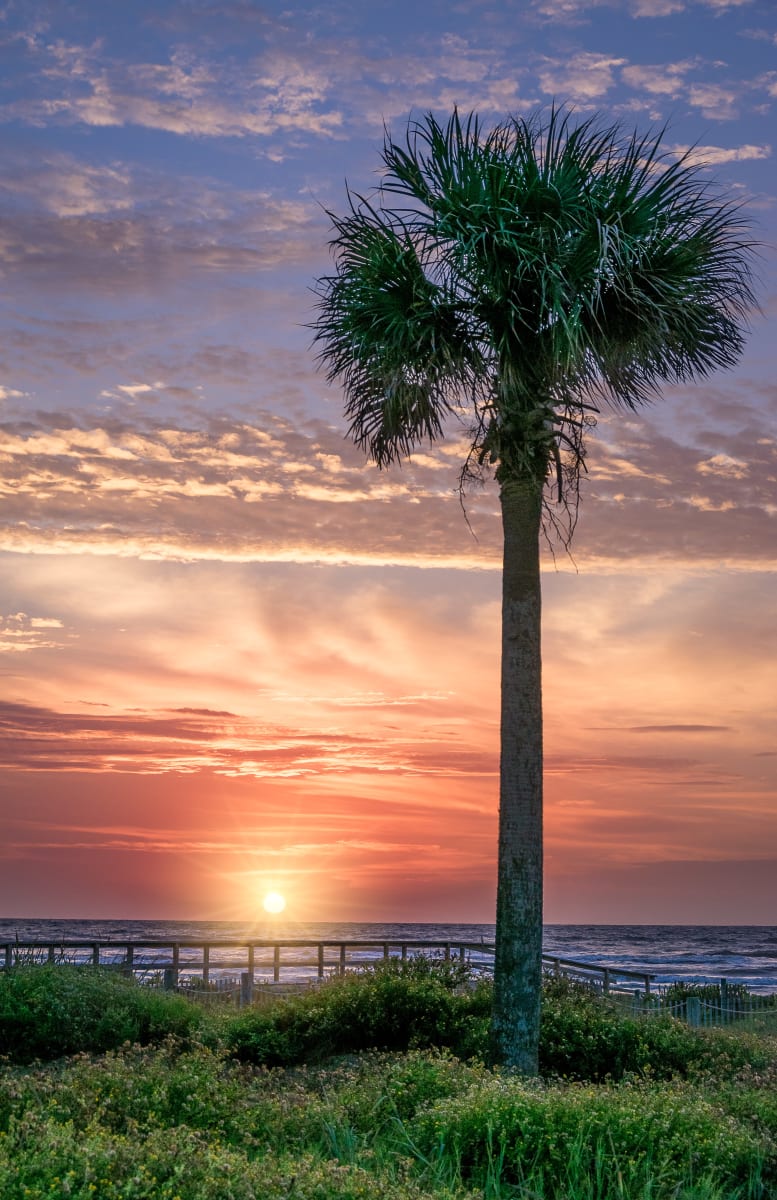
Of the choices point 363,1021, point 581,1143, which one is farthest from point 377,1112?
point 363,1021

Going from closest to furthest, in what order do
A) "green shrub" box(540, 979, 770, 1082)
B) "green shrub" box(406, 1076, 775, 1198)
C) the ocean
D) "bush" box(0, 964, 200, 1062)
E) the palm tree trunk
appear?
"green shrub" box(406, 1076, 775, 1198)
the palm tree trunk
"green shrub" box(540, 979, 770, 1082)
"bush" box(0, 964, 200, 1062)
the ocean

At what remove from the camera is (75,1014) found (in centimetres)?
1423

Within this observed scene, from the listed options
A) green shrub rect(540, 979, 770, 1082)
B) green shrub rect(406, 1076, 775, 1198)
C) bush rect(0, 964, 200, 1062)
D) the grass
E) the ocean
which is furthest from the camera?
the ocean

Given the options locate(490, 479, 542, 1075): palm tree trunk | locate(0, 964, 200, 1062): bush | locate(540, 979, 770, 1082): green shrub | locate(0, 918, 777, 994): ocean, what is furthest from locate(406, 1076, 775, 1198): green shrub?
locate(0, 918, 777, 994): ocean

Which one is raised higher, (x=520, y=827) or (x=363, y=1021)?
(x=520, y=827)

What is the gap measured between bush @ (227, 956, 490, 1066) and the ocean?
40.9m

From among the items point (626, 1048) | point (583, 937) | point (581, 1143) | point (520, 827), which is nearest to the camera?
point (581, 1143)

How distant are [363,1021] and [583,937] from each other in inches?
3020

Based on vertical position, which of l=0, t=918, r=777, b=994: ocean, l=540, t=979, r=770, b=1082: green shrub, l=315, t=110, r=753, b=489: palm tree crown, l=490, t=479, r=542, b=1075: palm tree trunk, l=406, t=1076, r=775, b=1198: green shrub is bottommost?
l=0, t=918, r=777, b=994: ocean

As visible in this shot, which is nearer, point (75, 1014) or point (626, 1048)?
point (626, 1048)

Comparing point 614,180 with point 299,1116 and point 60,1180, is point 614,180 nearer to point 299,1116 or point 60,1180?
point 299,1116

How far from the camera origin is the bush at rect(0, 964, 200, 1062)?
547 inches

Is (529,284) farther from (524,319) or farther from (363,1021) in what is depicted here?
(363,1021)

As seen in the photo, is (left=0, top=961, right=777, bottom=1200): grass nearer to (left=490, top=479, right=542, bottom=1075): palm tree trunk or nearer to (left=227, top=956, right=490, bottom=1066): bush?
(left=227, top=956, right=490, bottom=1066): bush
